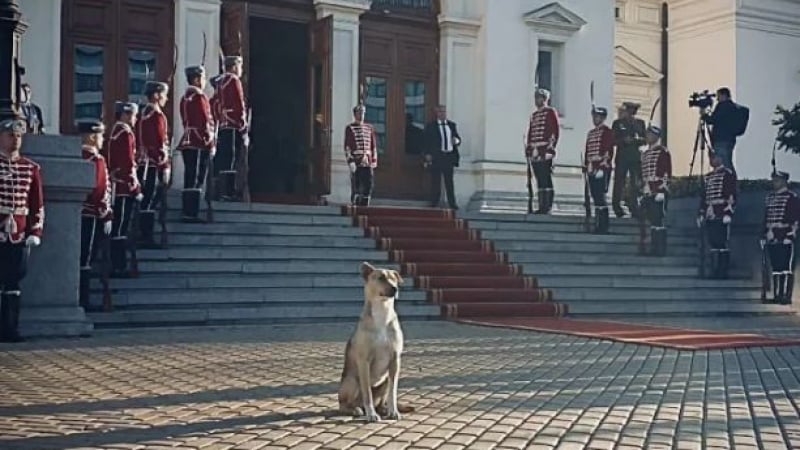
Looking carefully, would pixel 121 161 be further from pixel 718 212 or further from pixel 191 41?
pixel 718 212

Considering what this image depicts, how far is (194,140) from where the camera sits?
15.7m

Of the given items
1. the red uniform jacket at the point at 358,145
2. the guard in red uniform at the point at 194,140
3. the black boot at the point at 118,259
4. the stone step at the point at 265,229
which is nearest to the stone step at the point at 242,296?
the black boot at the point at 118,259

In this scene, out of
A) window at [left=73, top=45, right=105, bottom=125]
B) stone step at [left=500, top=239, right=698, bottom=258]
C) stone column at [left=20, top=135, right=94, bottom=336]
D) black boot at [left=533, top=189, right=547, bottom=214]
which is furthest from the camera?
black boot at [left=533, top=189, right=547, bottom=214]

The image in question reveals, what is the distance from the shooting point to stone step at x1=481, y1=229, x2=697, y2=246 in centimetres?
1841

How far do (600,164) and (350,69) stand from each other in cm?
554

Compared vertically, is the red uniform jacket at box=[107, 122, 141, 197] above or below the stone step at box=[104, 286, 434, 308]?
above

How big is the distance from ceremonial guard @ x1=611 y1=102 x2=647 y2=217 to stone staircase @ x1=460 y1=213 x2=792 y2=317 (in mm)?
1099

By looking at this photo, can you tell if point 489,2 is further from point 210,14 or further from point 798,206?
point 798,206

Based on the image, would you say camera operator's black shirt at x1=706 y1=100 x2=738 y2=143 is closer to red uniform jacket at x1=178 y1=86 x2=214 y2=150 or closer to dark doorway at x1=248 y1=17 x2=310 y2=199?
dark doorway at x1=248 y1=17 x2=310 y2=199

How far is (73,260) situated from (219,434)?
6094 millimetres

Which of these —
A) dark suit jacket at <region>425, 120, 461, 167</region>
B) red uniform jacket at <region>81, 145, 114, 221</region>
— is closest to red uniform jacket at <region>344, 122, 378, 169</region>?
dark suit jacket at <region>425, 120, 461, 167</region>

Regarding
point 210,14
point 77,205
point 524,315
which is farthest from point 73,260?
point 210,14

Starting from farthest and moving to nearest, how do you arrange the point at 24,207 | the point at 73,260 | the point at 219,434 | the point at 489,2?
the point at 489,2 < the point at 73,260 < the point at 24,207 < the point at 219,434

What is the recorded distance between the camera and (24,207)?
1130cm
